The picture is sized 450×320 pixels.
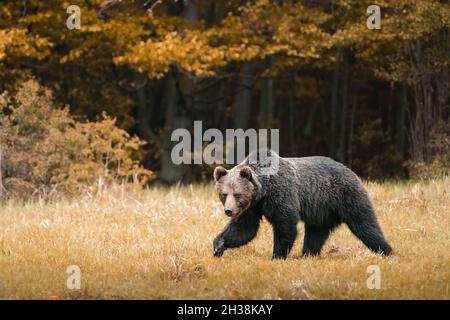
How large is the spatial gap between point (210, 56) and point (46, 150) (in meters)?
5.15

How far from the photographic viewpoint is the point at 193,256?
9117mm

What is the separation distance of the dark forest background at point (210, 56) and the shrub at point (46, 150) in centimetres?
167

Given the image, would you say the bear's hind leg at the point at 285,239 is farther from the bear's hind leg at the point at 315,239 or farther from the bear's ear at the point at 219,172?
the bear's ear at the point at 219,172

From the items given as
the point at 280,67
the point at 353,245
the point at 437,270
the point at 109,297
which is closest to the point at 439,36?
the point at 280,67

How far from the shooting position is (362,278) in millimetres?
7988

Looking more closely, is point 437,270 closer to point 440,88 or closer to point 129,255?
point 129,255

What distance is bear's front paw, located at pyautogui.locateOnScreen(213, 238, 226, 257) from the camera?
9452 millimetres

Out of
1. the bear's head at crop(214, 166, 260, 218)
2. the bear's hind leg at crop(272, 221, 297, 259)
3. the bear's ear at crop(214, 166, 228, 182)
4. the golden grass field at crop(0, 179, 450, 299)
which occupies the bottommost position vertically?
the golden grass field at crop(0, 179, 450, 299)

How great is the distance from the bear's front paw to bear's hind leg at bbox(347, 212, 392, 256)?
174 cm

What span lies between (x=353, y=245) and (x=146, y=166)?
51.2 ft

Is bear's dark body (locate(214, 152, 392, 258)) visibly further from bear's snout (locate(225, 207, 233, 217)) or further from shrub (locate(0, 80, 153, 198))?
shrub (locate(0, 80, 153, 198))

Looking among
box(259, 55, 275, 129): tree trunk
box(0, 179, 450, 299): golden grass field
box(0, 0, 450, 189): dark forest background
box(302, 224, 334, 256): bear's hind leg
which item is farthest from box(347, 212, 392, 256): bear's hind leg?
box(259, 55, 275, 129): tree trunk

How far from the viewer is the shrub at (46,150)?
53.3ft

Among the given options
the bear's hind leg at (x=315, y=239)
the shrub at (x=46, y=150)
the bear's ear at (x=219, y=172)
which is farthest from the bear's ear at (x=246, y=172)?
the shrub at (x=46, y=150)
